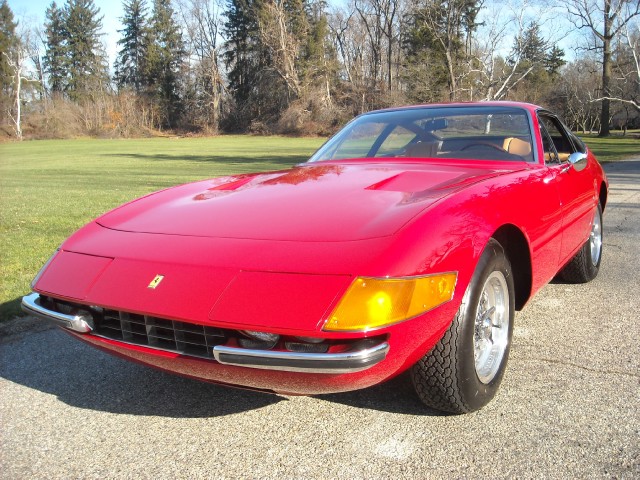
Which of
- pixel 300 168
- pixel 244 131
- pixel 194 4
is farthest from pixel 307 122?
pixel 300 168

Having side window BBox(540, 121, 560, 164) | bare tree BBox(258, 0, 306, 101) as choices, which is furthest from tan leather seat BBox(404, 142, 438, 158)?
bare tree BBox(258, 0, 306, 101)

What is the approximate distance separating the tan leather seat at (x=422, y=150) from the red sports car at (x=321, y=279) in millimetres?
492

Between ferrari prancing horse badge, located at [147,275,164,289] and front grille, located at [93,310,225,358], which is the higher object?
ferrari prancing horse badge, located at [147,275,164,289]

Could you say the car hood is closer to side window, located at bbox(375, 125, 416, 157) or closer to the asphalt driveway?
side window, located at bbox(375, 125, 416, 157)

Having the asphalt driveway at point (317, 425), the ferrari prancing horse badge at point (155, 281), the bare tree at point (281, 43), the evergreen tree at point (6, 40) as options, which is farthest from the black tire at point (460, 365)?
the evergreen tree at point (6, 40)

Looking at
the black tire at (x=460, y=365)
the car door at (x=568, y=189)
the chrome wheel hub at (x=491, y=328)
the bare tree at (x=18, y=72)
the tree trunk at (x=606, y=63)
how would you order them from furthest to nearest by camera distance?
the bare tree at (x=18, y=72) → the tree trunk at (x=606, y=63) → the car door at (x=568, y=189) → the chrome wheel hub at (x=491, y=328) → the black tire at (x=460, y=365)

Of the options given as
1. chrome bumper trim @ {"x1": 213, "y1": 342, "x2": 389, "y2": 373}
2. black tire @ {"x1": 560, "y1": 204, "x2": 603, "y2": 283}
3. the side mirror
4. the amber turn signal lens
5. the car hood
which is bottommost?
black tire @ {"x1": 560, "y1": 204, "x2": 603, "y2": 283}

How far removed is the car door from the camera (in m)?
3.33

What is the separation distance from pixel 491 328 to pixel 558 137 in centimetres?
233

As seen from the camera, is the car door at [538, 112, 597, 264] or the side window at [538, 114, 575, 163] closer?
the car door at [538, 112, 597, 264]

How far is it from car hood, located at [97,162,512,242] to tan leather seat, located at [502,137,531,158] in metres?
0.44

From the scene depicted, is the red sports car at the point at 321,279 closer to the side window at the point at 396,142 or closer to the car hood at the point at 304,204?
the car hood at the point at 304,204

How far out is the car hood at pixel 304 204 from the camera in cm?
219

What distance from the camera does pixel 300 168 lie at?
356cm
